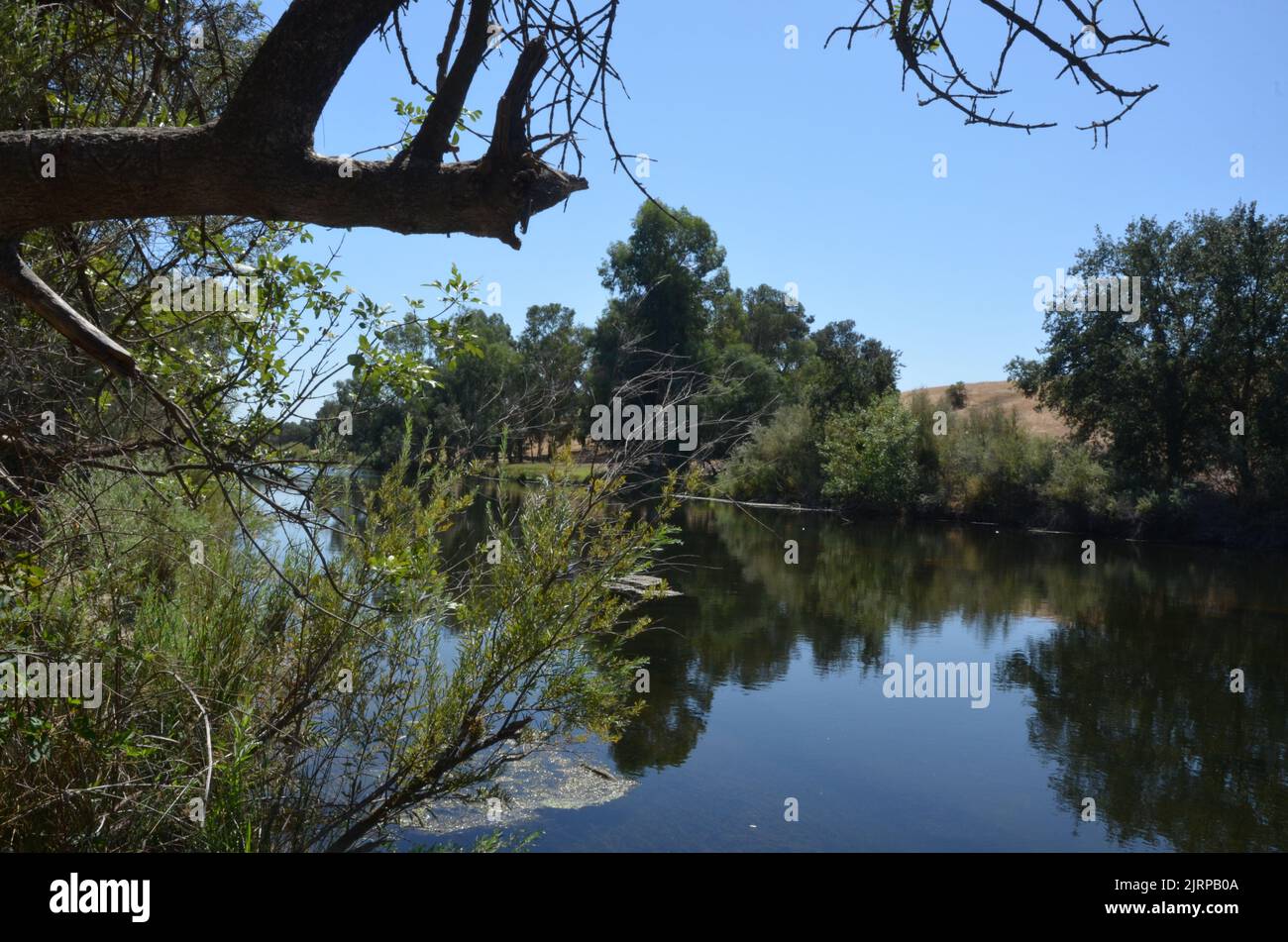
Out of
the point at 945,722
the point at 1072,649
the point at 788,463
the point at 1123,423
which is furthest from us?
the point at 788,463

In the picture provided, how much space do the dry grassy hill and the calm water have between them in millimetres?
22323

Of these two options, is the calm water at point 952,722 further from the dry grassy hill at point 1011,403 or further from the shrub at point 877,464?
the dry grassy hill at point 1011,403

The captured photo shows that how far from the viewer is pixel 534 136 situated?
1.95 meters

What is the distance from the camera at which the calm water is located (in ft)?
27.8

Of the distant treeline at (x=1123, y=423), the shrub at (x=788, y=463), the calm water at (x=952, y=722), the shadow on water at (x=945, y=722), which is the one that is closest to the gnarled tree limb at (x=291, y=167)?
the shadow on water at (x=945, y=722)

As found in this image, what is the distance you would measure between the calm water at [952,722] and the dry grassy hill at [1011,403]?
22.3m

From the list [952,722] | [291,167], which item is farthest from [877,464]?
[291,167]

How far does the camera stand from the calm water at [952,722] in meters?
8.48

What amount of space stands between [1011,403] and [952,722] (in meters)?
51.0

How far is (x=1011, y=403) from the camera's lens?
58.9 metres

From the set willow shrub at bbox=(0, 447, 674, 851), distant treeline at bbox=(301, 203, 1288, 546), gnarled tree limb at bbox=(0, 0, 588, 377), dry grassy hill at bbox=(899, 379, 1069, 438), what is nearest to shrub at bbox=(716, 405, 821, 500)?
distant treeline at bbox=(301, 203, 1288, 546)

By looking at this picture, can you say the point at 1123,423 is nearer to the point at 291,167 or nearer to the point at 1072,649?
the point at 1072,649
